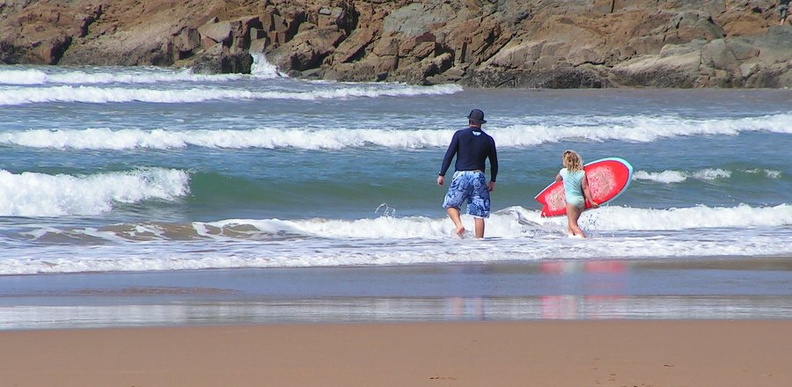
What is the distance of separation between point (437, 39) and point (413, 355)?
38800 mm

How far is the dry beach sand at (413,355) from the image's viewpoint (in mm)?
4277

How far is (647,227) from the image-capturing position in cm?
1128

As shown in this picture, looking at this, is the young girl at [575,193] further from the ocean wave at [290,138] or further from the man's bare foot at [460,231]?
the ocean wave at [290,138]

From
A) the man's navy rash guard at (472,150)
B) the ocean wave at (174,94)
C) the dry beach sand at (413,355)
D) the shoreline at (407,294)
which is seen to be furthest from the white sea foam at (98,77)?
the dry beach sand at (413,355)

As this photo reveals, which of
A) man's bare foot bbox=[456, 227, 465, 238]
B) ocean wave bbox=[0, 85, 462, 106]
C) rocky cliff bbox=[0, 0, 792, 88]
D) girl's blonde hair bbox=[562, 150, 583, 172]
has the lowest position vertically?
man's bare foot bbox=[456, 227, 465, 238]

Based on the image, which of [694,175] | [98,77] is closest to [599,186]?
[694,175]

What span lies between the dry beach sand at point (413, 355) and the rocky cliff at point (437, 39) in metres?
31.3

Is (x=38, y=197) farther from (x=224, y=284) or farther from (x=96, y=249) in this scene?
(x=224, y=284)

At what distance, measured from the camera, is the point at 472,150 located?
9.84m

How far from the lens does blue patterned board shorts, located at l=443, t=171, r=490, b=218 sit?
386 inches

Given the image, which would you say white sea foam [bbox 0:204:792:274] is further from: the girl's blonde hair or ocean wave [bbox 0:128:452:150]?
ocean wave [bbox 0:128:452:150]

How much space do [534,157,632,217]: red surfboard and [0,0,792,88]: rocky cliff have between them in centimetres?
2450

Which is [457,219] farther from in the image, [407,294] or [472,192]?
[407,294]

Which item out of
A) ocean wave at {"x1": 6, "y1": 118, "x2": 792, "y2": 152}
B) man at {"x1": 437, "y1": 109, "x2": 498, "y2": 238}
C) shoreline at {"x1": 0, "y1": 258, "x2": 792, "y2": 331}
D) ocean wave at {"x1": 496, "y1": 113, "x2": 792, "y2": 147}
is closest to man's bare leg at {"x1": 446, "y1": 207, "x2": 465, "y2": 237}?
man at {"x1": 437, "y1": 109, "x2": 498, "y2": 238}
